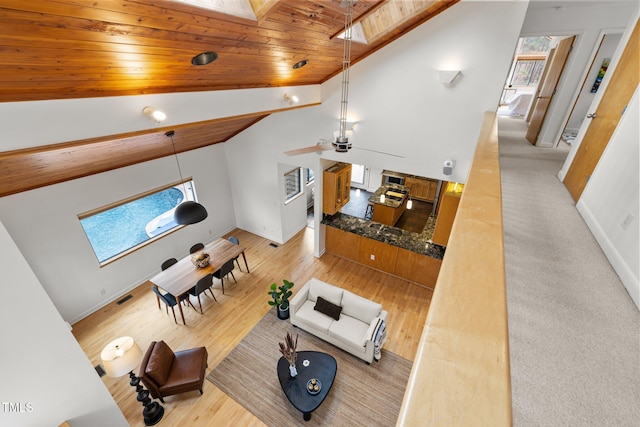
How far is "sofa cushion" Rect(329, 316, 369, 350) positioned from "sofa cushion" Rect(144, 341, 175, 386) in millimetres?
2532

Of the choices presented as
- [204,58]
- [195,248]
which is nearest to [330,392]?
[195,248]

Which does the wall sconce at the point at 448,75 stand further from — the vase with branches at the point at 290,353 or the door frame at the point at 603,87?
the vase with branches at the point at 290,353

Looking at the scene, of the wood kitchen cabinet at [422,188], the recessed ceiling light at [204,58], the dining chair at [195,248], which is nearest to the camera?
the recessed ceiling light at [204,58]

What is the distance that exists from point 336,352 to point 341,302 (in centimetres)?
84

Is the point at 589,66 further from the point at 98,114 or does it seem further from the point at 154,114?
the point at 98,114

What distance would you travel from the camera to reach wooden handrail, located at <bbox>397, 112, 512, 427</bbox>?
42cm

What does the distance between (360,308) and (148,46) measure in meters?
4.59

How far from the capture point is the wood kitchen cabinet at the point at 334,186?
630cm

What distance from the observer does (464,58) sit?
412 cm


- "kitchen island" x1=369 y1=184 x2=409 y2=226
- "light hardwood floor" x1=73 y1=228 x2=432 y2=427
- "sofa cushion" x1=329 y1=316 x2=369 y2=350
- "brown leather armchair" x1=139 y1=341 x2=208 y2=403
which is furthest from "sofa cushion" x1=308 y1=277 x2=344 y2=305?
"kitchen island" x1=369 y1=184 x2=409 y2=226

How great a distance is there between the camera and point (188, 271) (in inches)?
217

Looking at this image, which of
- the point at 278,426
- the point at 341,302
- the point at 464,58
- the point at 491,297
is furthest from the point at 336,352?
the point at 464,58

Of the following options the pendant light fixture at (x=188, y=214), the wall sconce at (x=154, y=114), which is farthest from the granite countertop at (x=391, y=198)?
the wall sconce at (x=154, y=114)

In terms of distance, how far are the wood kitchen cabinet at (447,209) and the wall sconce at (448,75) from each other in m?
1.87
